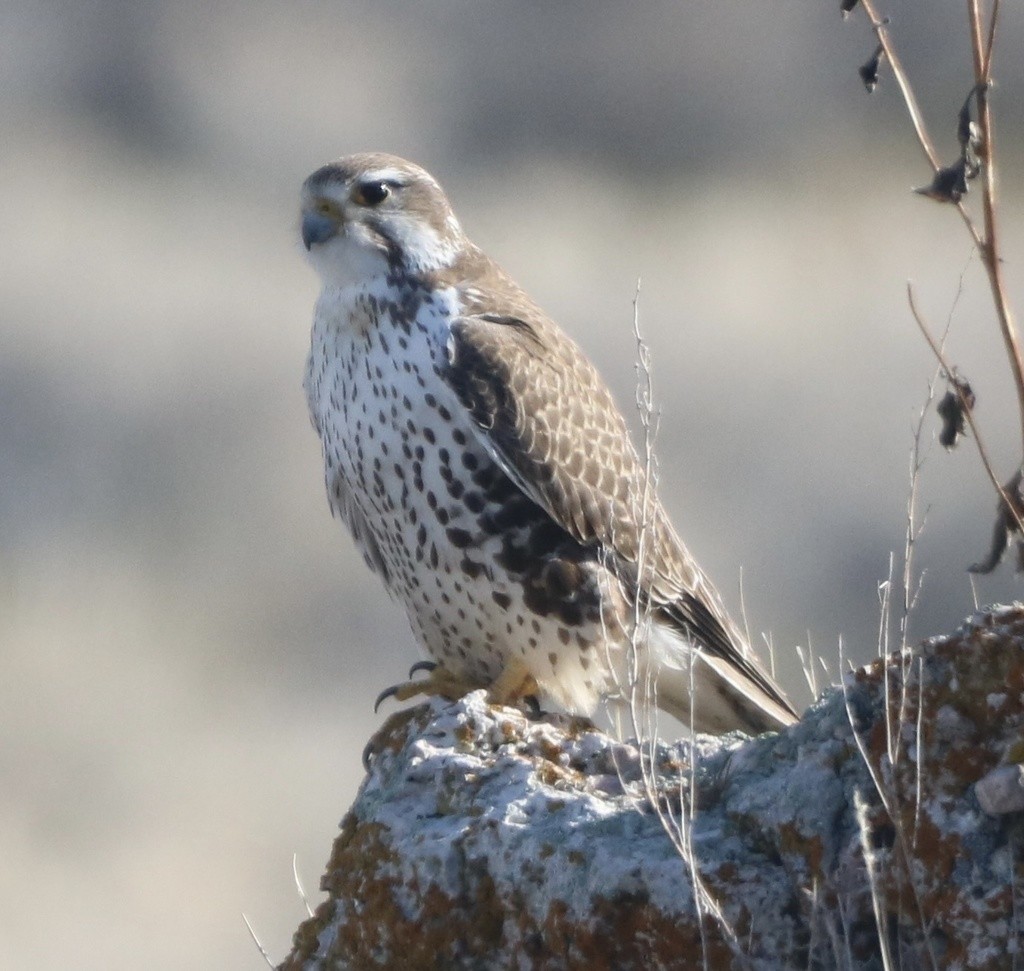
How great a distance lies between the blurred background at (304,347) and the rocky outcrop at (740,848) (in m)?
2.06

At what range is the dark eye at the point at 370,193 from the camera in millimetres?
4828

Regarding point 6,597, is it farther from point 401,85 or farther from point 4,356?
point 401,85

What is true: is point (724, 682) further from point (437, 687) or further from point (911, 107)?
point (911, 107)

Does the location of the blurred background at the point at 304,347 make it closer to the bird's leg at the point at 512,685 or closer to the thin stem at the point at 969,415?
the bird's leg at the point at 512,685

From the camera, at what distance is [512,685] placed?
15.1 feet

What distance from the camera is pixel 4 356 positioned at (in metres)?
14.1

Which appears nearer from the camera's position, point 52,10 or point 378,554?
point 378,554

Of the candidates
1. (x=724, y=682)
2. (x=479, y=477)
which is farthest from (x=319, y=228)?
(x=724, y=682)

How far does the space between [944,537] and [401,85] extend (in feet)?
Answer: 25.3

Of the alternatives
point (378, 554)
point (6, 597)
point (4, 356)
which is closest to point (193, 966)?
point (6, 597)

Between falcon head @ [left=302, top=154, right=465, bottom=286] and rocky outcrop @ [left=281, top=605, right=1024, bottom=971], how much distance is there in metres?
1.51

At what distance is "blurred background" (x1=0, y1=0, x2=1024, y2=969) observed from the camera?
454 inches

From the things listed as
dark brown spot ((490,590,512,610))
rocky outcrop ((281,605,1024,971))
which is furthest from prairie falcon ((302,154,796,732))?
rocky outcrop ((281,605,1024,971))

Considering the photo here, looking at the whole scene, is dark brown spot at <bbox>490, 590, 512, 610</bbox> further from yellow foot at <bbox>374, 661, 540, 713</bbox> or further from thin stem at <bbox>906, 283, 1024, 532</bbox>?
thin stem at <bbox>906, 283, 1024, 532</bbox>
